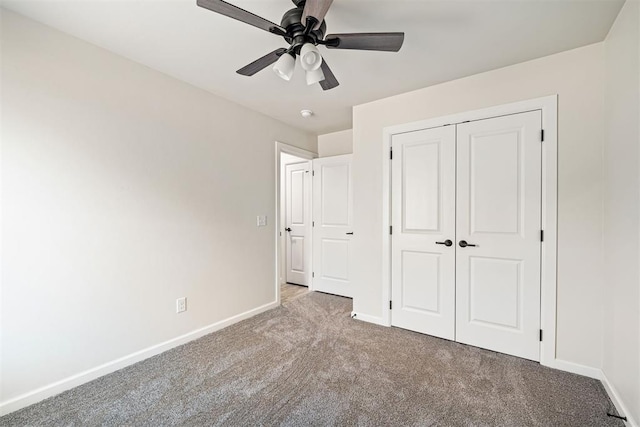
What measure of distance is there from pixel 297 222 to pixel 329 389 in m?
2.78

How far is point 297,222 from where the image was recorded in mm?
4395

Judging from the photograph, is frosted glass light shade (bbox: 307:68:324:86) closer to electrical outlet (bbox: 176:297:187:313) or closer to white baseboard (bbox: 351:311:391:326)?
electrical outlet (bbox: 176:297:187:313)

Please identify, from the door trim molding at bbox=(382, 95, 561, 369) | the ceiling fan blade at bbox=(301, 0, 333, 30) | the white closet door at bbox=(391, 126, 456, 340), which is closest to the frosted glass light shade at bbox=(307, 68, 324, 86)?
the ceiling fan blade at bbox=(301, 0, 333, 30)

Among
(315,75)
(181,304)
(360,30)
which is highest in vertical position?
(360,30)

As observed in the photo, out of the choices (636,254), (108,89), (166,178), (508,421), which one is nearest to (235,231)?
(166,178)

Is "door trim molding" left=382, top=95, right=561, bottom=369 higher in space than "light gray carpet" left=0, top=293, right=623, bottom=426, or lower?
higher

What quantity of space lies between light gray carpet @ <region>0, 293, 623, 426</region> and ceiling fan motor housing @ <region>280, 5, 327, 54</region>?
211cm

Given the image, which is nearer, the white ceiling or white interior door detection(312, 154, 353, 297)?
the white ceiling

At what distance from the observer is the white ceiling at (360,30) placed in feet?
5.27

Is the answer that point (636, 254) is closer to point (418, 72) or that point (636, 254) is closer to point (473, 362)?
point (473, 362)

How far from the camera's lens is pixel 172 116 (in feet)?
7.98

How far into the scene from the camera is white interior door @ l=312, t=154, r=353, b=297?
385 cm

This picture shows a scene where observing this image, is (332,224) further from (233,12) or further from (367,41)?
(233,12)

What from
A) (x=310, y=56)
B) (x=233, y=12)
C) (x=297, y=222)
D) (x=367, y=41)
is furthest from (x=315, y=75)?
(x=297, y=222)
